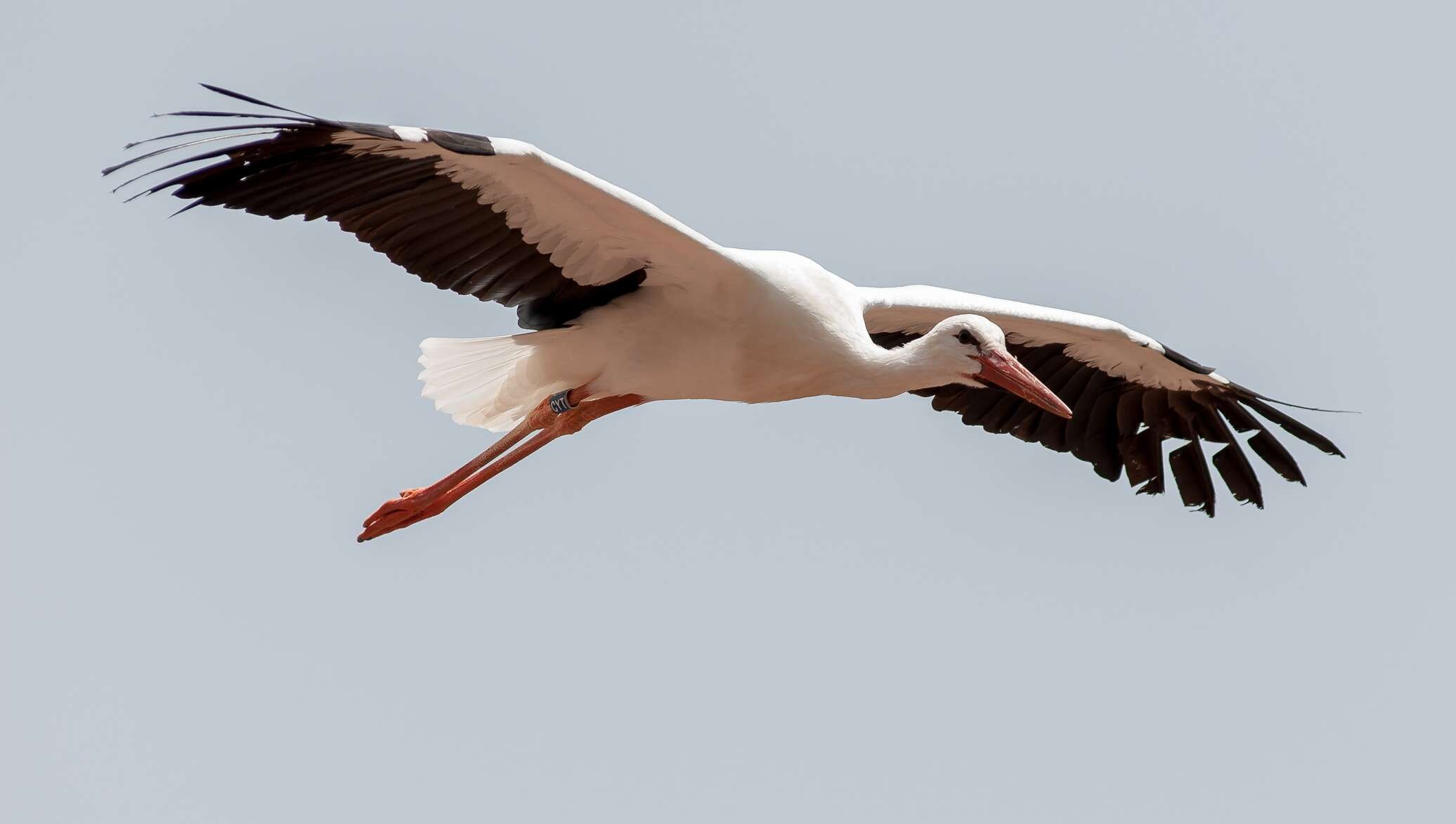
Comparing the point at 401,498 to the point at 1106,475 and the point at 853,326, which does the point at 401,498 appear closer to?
the point at 853,326

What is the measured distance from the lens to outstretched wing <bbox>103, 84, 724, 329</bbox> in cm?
799

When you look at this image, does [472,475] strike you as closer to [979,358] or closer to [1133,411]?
[979,358]

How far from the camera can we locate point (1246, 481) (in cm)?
1104

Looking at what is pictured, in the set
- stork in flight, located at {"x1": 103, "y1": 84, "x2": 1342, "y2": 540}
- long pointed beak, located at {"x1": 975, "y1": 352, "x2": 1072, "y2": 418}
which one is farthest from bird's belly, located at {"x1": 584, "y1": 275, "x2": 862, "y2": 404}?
long pointed beak, located at {"x1": 975, "y1": 352, "x2": 1072, "y2": 418}

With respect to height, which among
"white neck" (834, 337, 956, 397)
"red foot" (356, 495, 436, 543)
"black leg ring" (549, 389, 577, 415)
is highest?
"white neck" (834, 337, 956, 397)

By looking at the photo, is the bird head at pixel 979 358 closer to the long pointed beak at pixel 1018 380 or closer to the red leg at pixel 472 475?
the long pointed beak at pixel 1018 380

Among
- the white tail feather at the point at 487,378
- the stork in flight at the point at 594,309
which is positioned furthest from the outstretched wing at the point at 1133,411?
the white tail feather at the point at 487,378

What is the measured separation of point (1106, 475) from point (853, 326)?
2680 millimetres

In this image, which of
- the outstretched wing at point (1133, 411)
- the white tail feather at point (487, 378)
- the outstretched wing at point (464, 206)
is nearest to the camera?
the outstretched wing at point (464, 206)

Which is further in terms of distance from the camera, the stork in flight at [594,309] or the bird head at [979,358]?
the bird head at [979,358]

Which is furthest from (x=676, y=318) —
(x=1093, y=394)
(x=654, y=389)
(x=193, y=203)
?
(x=1093, y=394)

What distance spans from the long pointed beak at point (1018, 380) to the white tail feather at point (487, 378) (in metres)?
1.98

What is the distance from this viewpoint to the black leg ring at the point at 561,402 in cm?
967

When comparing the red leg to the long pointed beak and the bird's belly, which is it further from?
the long pointed beak
